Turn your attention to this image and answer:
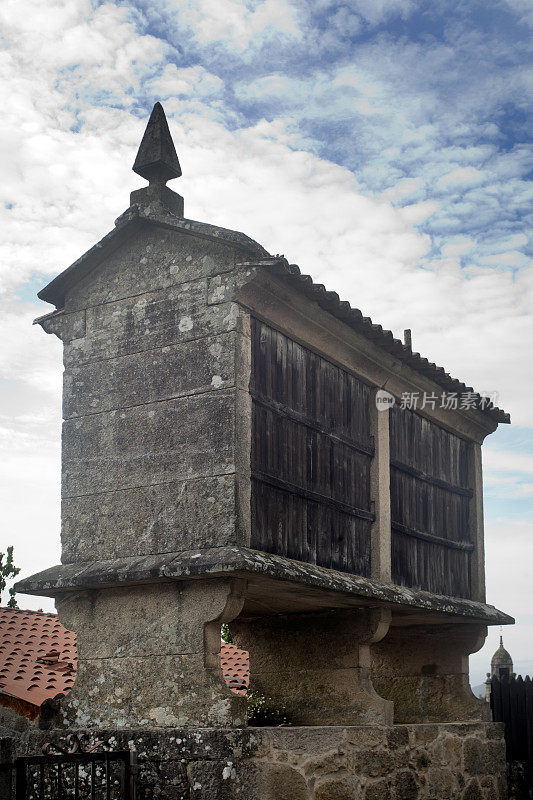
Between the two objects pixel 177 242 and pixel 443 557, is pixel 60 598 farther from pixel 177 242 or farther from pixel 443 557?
pixel 443 557

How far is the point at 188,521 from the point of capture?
5.79 meters

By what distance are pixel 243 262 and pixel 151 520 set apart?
1.73 metres

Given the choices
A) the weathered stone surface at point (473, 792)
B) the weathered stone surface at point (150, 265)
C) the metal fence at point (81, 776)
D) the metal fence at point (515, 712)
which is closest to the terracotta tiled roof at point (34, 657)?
the metal fence at point (81, 776)

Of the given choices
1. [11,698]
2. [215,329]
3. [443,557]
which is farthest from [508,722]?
[215,329]

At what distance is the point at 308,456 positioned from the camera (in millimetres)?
6496

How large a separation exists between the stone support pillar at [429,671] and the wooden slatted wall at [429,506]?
1.57 ft

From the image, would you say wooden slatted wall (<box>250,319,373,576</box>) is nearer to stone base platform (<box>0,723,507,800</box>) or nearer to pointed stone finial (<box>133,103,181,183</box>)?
stone base platform (<box>0,723,507,800</box>)

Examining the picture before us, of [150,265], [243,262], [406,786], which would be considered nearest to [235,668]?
[406,786]

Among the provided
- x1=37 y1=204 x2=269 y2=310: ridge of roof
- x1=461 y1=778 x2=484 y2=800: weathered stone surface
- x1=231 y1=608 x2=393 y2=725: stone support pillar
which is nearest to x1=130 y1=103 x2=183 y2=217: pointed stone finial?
x1=37 y1=204 x2=269 y2=310: ridge of roof

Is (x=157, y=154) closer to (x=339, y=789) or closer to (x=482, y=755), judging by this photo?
(x=339, y=789)

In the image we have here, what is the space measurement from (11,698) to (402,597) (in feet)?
11.6

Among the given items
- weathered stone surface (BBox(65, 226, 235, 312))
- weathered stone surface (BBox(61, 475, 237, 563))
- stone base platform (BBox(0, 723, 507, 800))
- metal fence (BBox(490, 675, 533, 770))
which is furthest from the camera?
metal fence (BBox(490, 675, 533, 770))

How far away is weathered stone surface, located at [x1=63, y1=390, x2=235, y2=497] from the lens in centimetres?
579

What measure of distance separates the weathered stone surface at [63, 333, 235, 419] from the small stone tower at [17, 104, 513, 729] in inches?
0.5
